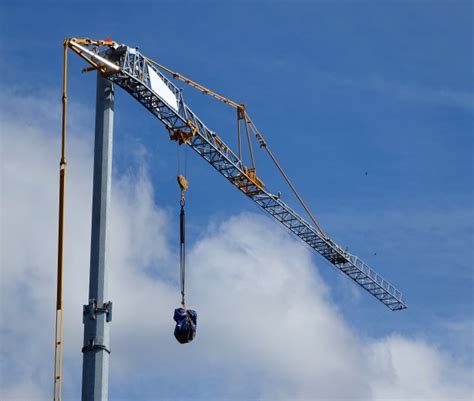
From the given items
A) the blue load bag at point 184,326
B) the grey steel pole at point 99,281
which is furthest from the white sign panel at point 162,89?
the blue load bag at point 184,326

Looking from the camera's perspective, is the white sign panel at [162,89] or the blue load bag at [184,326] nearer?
the blue load bag at [184,326]

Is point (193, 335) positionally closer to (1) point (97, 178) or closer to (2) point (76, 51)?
(1) point (97, 178)

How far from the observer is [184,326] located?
79750 millimetres

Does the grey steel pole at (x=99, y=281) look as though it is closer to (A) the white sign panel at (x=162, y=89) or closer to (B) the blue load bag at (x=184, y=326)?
(B) the blue load bag at (x=184, y=326)

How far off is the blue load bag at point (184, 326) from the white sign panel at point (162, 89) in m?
24.5

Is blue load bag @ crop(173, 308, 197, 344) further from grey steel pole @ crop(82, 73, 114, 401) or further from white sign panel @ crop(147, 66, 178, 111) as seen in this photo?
white sign panel @ crop(147, 66, 178, 111)

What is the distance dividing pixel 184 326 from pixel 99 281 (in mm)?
6879

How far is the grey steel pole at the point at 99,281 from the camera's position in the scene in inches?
2955

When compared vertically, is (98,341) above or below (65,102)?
below

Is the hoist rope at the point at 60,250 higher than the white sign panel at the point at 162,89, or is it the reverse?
the white sign panel at the point at 162,89

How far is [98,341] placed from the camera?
75750 mm

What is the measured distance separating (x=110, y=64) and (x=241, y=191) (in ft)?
130

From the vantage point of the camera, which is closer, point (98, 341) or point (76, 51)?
point (98, 341)

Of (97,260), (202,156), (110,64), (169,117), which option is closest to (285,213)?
(202,156)
